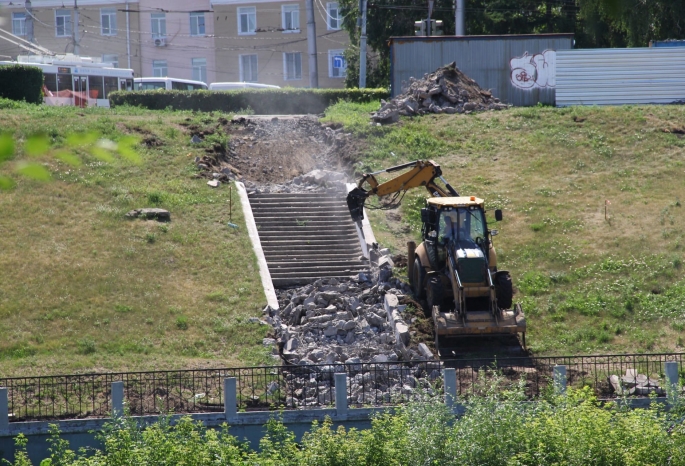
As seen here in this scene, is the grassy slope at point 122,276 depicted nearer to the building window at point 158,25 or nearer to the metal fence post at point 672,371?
the metal fence post at point 672,371

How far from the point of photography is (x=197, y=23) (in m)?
56.0

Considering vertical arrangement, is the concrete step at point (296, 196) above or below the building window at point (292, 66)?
below

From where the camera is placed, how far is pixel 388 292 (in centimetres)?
1986

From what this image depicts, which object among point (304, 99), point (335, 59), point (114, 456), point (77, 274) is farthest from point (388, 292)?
point (335, 59)

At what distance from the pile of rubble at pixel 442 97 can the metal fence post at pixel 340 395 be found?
65.3 feet

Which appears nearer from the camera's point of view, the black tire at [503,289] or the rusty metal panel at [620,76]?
the black tire at [503,289]

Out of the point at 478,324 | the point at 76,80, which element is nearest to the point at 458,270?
the point at 478,324

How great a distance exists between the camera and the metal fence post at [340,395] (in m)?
13.7

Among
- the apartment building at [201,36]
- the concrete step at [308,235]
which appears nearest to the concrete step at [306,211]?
the concrete step at [308,235]

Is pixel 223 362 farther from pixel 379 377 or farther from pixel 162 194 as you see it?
pixel 162 194

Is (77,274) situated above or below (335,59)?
below

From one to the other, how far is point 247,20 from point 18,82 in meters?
22.8

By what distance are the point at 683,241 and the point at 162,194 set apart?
14995 millimetres

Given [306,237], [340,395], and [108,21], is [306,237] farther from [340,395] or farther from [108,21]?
[108,21]
